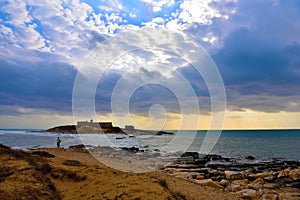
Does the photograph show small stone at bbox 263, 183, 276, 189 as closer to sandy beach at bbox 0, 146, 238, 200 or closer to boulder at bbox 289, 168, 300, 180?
boulder at bbox 289, 168, 300, 180

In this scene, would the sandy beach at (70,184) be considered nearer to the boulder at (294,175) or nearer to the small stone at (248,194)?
the small stone at (248,194)

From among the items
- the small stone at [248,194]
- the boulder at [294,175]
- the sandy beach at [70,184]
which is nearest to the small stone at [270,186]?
the boulder at [294,175]

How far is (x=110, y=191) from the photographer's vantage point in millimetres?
6879

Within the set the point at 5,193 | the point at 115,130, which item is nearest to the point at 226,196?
the point at 5,193

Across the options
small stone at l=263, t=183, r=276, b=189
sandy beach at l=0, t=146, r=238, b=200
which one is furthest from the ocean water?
sandy beach at l=0, t=146, r=238, b=200

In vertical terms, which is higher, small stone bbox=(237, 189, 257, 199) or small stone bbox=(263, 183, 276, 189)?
small stone bbox=(237, 189, 257, 199)

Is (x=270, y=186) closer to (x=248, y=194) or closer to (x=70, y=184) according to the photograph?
(x=248, y=194)

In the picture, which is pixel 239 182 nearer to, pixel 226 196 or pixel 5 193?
pixel 226 196

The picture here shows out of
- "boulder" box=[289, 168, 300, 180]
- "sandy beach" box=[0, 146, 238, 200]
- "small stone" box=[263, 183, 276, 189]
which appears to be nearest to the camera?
"sandy beach" box=[0, 146, 238, 200]

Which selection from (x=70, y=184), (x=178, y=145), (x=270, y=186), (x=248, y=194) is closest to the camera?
(x=70, y=184)

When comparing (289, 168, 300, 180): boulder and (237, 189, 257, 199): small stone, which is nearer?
(237, 189, 257, 199): small stone

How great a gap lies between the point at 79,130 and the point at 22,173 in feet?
368

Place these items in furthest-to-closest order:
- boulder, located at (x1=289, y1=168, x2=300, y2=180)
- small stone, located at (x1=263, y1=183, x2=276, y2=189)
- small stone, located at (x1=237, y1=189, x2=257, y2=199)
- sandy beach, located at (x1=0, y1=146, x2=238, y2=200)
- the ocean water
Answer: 1. the ocean water
2. boulder, located at (x1=289, y1=168, x2=300, y2=180)
3. small stone, located at (x1=263, y1=183, x2=276, y2=189)
4. small stone, located at (x1=237, y1=189, x2=257, y2=199)
5. sandy beach, located at (x1=0, y1=146, x2=238, y2=200)

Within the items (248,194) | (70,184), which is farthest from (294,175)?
(70,184)
